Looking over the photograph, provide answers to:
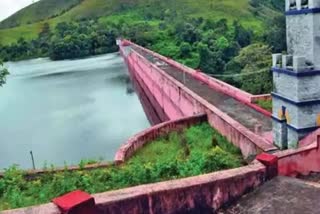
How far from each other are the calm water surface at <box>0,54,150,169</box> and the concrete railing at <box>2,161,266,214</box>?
508 inches

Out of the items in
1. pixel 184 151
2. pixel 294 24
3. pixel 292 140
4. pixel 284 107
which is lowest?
pixel 184 151

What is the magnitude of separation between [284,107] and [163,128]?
5.11 m

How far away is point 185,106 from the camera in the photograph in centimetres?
1923

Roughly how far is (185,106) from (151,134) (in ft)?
16.8

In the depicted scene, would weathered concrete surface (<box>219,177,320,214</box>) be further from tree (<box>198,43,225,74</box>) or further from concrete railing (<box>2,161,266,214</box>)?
tree (<box>198,43,225,74</box>)

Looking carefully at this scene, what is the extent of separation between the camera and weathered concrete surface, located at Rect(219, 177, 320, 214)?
5.44 meters

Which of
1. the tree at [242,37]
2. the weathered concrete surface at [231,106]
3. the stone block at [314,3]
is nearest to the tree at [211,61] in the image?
the tree at [242,37]

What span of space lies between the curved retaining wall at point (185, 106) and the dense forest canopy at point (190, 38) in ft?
13.7

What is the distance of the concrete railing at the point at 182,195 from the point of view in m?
5.21

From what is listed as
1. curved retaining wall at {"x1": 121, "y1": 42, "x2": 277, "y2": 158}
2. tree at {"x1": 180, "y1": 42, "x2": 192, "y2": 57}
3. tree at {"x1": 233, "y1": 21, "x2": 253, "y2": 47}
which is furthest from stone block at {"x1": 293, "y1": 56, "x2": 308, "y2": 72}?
tree at {"x1": 233, "y1": 21, "x2": 253, "y2": 47}

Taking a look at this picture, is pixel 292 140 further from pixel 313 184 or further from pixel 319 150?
pixel 313 184

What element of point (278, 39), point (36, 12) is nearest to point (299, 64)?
point (278, 39)

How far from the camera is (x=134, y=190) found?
546cm

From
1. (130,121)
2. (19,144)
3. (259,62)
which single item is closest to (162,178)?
(19,144)
